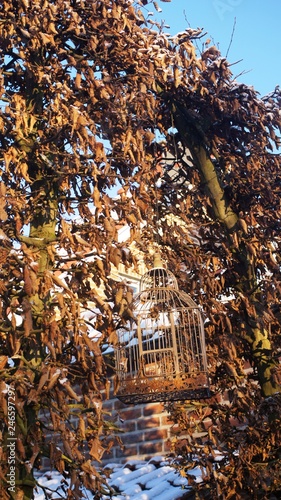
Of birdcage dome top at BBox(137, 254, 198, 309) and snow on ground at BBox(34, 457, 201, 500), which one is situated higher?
birdcage dome top at BBox(137, 254, 198, 309)

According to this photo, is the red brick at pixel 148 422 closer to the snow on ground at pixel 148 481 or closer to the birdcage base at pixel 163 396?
the snow on ground at pixel 148 481

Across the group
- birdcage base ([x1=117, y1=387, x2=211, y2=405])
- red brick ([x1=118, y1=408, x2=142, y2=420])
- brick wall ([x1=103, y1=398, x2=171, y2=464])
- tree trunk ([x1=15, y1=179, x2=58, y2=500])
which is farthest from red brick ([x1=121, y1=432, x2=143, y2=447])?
tree trunk ([x1=15, y1=179, x2=58, y2=500])

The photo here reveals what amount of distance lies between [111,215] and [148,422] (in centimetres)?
309

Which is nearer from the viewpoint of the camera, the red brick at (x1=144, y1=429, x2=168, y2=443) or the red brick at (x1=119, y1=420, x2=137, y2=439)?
the red brick at (x1=144, y1=429, x2=168, y2=443)

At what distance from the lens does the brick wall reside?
6285 millimetres

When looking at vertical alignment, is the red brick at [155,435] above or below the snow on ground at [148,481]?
above

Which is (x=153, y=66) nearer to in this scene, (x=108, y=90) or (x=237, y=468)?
(x=108, y=90)

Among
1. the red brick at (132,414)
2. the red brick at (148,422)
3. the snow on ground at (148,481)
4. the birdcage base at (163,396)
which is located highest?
the red brick at (132,414)

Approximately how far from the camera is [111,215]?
409cm

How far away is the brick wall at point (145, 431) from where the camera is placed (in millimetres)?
6285

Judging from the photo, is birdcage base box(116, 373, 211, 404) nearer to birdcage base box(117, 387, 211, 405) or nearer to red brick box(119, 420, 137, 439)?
birdcage base box(117, 387, 211, 405)

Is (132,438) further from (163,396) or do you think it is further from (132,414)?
(163,396)

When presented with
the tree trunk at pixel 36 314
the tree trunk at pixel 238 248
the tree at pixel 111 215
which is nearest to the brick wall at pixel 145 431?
the tree at pixel 111 215

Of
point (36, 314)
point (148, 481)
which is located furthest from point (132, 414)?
point (36, 314)
